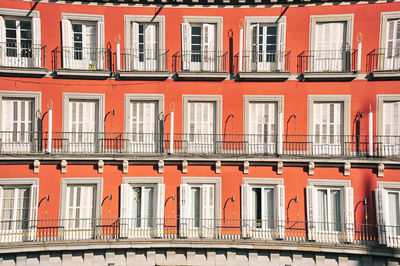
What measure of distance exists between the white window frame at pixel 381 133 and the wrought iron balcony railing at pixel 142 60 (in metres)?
11.3

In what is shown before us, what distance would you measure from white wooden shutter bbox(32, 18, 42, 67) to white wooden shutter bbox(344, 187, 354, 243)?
17226mm

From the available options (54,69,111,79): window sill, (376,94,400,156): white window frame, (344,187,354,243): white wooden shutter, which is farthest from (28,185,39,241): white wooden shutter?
(376,94,400,156): white window frame

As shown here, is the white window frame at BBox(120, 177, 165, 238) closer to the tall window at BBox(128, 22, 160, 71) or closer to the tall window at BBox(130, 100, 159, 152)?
the tall window at BBox(130, 100, 159, 152)

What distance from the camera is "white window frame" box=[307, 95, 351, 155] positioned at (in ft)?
69.2

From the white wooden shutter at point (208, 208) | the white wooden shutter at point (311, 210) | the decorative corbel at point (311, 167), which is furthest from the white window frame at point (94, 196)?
the decorative corbel at point (311, 167)

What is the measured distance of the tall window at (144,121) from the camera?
70.9 feet

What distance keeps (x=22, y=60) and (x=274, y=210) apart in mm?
15406

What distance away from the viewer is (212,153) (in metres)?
21.3

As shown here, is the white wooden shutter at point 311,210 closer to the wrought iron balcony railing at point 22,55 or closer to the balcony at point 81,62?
the balcony at point 81,62

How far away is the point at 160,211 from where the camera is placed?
Result: 20750 millimetres

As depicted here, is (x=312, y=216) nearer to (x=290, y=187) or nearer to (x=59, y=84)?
(x=290, y=187)

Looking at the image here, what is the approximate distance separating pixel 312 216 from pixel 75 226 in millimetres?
12103

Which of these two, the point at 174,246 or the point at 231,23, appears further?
the point at 231,23

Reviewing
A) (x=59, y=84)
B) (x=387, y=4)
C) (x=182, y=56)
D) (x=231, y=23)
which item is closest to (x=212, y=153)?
(x=182, y=56)
